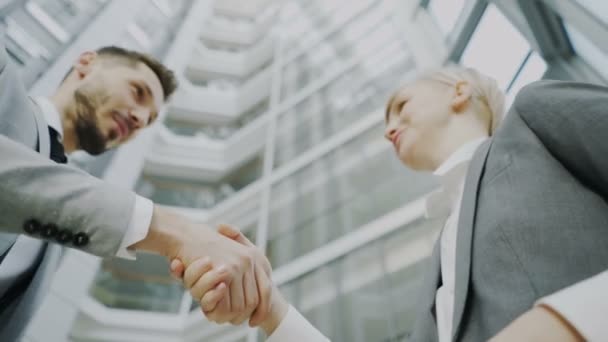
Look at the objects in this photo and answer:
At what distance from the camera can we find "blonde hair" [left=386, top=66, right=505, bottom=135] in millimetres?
1721

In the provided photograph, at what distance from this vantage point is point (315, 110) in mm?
8039

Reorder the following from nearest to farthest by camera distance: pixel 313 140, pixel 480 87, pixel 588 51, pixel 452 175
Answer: pixel 452 175 < pixel 480 87 < pixel 588 51 < pixel 313 140

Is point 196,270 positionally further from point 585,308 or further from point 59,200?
point 585,308

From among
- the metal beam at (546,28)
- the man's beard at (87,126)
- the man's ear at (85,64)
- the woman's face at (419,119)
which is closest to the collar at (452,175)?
the woman's face at (419,119)

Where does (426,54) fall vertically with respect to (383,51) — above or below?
above

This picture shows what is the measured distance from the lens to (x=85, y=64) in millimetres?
2549

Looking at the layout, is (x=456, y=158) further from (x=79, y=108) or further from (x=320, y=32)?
(x=320, y=32)

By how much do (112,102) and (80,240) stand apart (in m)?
1.57

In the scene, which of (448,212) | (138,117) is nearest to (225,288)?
(448,212)

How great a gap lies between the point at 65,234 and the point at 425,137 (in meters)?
1.25

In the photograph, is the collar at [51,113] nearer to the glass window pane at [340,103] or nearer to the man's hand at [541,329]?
the man's hand at [541,329]

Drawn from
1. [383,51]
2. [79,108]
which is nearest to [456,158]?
[79,108]

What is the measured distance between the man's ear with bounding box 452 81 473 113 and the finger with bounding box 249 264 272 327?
3.19 ft

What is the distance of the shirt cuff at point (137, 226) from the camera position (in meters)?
1.09
